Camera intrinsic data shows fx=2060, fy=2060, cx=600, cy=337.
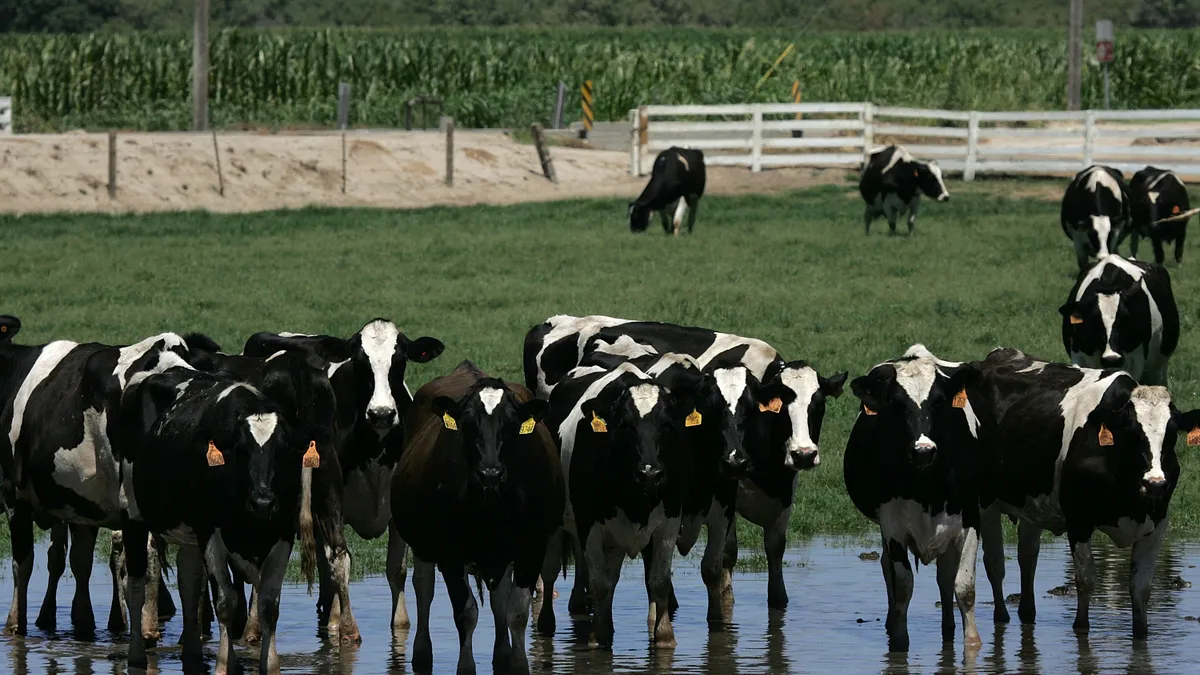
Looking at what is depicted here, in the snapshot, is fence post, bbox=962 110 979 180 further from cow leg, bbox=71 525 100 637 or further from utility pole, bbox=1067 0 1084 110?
cow leg, bbox=71 525 100 637

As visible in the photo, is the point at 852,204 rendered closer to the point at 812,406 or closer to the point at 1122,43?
the point at 812,406

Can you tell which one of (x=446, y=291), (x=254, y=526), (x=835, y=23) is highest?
(x=835, y=23)

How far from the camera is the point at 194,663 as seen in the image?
11266 millimetres

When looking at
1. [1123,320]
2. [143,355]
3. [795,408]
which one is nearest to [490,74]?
[1123,320]

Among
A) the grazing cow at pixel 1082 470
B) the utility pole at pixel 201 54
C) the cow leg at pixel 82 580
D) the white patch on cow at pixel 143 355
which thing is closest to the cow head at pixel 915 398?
the grazing cow at pixel 1082 470

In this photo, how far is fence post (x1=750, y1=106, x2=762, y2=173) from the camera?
143 ft

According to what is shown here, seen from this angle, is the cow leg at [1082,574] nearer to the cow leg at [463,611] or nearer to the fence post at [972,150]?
the cow leg at [463,611]

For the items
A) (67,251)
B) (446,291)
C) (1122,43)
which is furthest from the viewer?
(1122,43)

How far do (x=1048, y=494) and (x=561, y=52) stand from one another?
53856 millimetres

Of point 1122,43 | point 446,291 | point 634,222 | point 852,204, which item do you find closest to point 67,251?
point 446,291

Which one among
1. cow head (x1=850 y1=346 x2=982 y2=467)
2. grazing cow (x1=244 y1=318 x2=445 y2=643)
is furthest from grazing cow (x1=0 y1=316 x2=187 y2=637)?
cow head (x1=850 y1=346 x2=982 y2=467)

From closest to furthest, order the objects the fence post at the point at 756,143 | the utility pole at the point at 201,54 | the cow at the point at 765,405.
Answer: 1. the cow at the point at 765,405
2. the fence post at the point at 756,143
3. the utility pole at the point at 201,54

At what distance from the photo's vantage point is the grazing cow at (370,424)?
1270cm

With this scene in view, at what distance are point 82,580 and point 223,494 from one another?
2.12 meters
